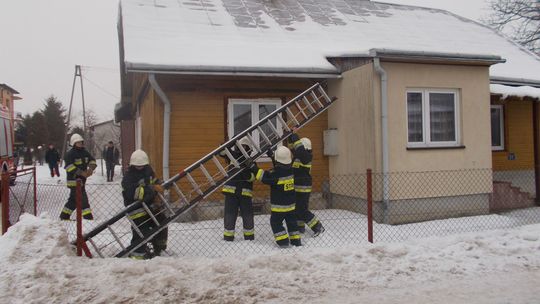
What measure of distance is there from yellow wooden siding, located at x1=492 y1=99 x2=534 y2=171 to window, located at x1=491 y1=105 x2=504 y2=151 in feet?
0.29

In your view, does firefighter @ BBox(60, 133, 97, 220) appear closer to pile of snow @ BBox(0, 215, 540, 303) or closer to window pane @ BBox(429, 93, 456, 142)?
pile of snow @ BBox(0, 215, 540, 303)

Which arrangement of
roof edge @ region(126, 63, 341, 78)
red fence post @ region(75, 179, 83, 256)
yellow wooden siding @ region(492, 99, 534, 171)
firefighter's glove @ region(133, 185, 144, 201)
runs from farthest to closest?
yellow wooden siding @ region(492, 99, 534, 171)
roof edge @ region(126, 63, 341, 78)
firefighter's glove @ region(133, 185, 144, 201)
red fence post @ region(75, 179, 83, 256)

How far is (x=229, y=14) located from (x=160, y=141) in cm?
475

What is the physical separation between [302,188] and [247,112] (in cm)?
276

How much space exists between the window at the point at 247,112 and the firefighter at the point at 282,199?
274 cm

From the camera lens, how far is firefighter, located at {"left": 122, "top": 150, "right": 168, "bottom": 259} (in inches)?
236

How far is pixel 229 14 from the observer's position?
11.8 metres

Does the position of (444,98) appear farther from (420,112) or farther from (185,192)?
(185,192)

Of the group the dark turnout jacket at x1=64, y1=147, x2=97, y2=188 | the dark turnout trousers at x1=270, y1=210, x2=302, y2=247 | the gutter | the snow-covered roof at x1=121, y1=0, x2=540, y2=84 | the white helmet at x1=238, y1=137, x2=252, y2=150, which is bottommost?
the dark turnout trousers at x1=270, y1=210, x2=302, y2=247

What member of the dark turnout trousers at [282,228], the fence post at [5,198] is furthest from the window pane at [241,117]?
the fence post at [5,198]

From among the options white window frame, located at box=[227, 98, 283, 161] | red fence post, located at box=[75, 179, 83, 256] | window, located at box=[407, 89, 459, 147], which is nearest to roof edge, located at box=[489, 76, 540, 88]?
window, located at box=[407, 89, 459, 147]

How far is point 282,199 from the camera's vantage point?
21.4 feet

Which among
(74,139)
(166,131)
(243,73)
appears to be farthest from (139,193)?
(243,73)

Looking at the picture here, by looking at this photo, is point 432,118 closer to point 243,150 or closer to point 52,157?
point 243,150
